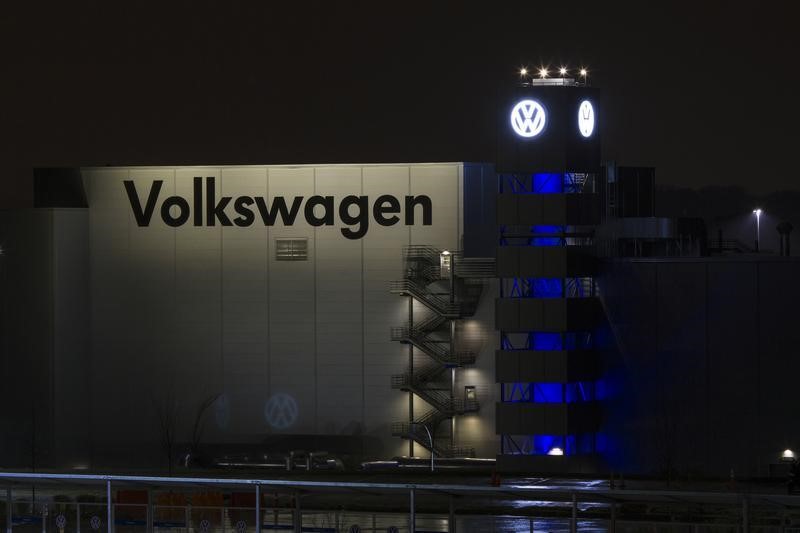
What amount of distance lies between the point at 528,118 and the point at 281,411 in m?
21.9

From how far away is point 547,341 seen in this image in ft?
281

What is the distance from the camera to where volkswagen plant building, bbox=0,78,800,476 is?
84.8m

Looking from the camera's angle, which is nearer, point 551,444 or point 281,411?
point 551,444

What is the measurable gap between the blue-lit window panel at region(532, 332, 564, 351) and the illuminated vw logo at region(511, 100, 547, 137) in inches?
402

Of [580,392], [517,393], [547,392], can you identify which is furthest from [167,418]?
[580,392]

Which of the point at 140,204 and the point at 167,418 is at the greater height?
the point at 140,204

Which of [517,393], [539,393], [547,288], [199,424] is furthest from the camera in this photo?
[199,424]

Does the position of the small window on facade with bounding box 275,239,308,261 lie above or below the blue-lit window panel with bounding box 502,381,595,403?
above

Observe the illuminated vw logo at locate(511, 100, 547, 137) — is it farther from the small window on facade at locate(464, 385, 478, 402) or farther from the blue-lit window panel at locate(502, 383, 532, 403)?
the small window on facade at locate(464, 385, 478, 402)

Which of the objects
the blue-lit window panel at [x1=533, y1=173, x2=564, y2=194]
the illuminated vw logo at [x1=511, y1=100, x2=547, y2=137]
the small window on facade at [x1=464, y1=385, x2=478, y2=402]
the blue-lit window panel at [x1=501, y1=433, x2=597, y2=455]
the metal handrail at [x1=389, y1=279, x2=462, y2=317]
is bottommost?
the blue-lit window panel at [x1=501, y1=433, x2=597, y2=455]

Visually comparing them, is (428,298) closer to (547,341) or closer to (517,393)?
(547,341)

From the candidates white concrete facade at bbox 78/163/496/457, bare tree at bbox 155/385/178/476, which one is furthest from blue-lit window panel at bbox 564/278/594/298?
bare tree at bbox 155/385/178/476

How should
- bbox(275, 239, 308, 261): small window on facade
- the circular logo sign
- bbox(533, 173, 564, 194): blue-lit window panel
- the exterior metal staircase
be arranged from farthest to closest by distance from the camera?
the circular logo sign → bbox(275, 239, 308, 261): small window on facade → the exterior metal staircase → bbox(533, 173, 564, 194): blue-lit window panel

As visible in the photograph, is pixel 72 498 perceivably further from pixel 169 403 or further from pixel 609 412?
pixel 609 412
